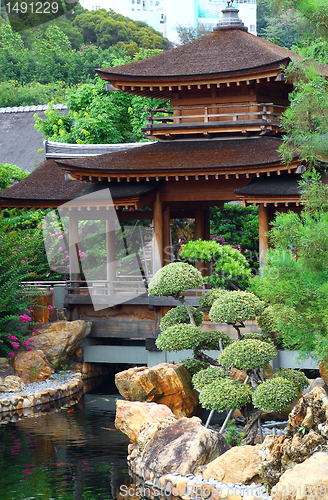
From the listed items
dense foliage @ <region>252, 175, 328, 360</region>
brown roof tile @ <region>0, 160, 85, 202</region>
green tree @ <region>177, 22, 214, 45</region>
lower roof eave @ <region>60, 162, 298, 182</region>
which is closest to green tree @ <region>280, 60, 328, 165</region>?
dense foliage @ <region>252, 175, 328, 360</region>

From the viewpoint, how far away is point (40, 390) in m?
13.7

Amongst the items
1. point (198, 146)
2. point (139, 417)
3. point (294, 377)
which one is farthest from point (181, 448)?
point (198, 146)

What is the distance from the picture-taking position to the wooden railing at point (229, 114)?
14.7 metres

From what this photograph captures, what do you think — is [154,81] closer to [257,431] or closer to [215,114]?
[215,114]

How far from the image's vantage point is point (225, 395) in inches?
374

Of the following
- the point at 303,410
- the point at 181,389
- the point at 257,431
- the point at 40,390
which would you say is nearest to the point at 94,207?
the point at 40,390

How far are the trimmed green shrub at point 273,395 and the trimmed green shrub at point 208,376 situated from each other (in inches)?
32.7

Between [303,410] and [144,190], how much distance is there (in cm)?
750

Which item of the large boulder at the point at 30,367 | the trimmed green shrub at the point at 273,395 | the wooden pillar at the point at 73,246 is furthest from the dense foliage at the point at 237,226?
the trimmed green shrub at the point at 273,395

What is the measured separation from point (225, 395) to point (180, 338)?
54.8 inches

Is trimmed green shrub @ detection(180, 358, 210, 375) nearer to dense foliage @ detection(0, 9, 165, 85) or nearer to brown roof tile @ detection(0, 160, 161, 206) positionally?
brown roof tile @ detection(0, 160, 161, 206)

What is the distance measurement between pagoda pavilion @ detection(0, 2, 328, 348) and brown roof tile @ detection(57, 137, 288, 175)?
0.08 feet

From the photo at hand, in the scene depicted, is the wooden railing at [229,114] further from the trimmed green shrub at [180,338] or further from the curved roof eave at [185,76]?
the trimmed green shrub at [180,338]

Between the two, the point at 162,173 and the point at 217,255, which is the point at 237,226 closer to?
the point at 162,173
